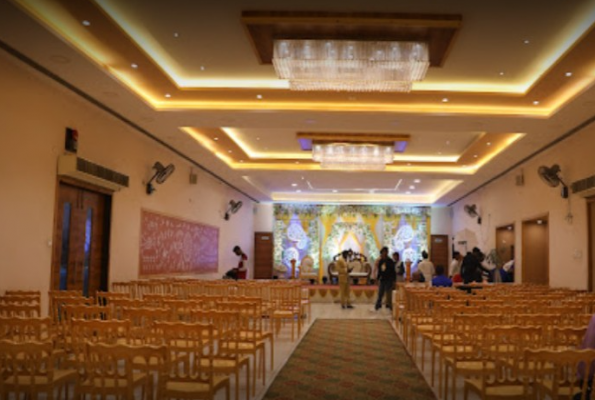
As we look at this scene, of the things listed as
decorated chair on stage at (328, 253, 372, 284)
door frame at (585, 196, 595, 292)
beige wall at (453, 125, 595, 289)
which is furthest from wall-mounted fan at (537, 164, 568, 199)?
decorated chair on stage at (328, 253, 372, 284)

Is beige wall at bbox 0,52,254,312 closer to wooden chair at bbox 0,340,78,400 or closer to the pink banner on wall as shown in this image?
the pink banner on wall

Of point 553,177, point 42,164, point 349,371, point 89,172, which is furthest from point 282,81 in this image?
point 553,177

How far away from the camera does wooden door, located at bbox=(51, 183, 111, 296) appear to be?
9.37 metres

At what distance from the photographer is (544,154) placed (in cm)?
1322

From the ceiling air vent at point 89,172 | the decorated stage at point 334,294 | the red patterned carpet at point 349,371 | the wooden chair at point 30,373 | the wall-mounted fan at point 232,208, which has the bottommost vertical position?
the red patterned carpet at point 349,371

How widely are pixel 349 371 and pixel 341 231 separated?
18.7 m

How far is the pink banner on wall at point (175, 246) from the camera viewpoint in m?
12.8

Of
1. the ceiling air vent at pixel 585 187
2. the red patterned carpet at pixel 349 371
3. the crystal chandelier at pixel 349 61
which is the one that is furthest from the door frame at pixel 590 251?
the crystal chandelier at pixel 349 61

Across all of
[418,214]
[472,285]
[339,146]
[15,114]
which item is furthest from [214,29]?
[418,214]

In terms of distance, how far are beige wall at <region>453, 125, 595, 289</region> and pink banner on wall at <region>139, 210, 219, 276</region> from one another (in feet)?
28.7

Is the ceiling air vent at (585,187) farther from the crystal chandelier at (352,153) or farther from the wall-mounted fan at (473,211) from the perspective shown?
the wall-mounted fan at (473,211)

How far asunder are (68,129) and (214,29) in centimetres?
327

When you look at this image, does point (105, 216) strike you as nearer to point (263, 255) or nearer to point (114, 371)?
point (114, 371)

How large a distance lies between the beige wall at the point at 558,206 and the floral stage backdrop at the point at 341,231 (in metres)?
8.47
